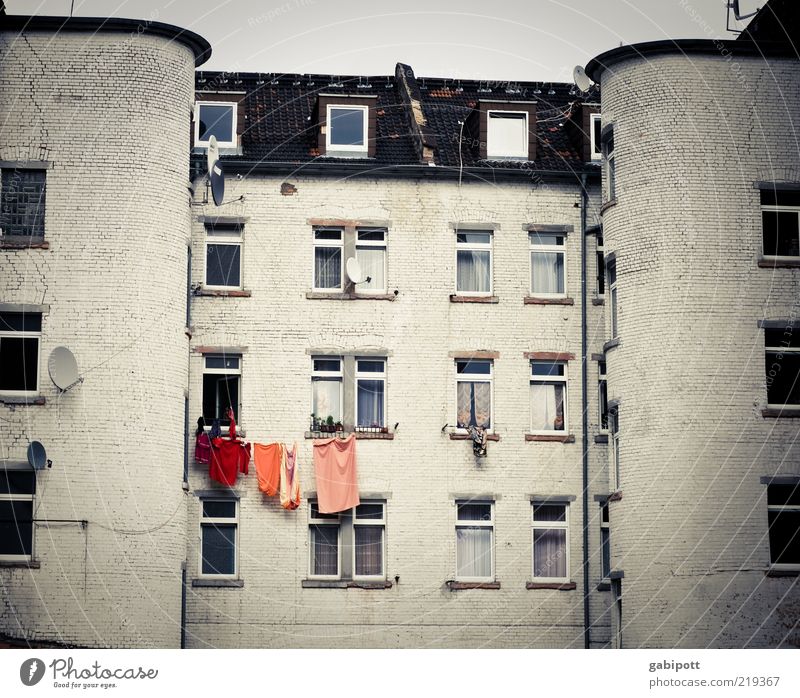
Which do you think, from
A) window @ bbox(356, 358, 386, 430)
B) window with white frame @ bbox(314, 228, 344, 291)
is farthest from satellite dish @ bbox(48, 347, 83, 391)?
window @ bbox(356, 358, 386, 430)

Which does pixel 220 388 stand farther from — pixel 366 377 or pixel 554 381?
pixel 554 381

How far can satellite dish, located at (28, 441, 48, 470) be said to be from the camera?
1239 inches

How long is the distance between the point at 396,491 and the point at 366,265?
410cm

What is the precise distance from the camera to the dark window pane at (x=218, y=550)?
111ft

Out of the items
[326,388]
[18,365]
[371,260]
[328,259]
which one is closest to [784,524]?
[326,388]

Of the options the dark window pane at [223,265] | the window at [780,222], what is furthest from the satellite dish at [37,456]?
the window at [780,222]

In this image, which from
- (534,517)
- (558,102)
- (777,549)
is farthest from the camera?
(558,102)

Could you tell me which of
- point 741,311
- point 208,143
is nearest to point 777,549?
point 741,311

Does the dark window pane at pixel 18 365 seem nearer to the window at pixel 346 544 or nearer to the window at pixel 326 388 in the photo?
the window at pixel 326 388

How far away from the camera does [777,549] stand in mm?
32531

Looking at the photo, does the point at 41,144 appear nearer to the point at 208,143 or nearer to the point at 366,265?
the point at 208,143

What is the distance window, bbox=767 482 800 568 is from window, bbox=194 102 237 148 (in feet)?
37.9

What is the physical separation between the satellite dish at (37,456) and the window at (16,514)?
39 cm

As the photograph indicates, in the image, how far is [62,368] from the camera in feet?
104
